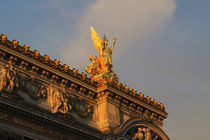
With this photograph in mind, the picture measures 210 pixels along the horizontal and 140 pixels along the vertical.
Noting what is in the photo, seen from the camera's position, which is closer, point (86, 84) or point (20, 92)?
point (20, 92)

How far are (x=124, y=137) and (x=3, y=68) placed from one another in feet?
35.0

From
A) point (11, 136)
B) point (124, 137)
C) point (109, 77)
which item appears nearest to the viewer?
point (11, 136)

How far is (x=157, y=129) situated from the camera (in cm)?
3509

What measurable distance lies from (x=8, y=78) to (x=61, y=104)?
14.9 feet

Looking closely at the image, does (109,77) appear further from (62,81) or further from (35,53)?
(35,53)

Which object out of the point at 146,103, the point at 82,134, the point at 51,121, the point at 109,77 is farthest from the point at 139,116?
the point at 51,121

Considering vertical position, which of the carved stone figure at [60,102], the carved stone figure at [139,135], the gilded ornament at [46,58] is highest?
the gilded ornament at [46,58]

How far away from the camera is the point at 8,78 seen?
986 inches

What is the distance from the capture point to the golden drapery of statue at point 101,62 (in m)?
34.4

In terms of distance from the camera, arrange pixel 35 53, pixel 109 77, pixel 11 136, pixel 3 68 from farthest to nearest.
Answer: pixel 109 77, pixel 35 53, pixel 3 68, pixel 11 136

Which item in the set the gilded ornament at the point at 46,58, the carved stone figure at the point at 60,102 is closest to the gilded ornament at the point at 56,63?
the gilded ornament at the point at 46,58

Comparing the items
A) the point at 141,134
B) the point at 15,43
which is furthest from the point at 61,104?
the point at 141,134

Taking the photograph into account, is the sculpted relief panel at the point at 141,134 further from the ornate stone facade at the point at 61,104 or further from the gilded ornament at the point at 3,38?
the gilded ornament at the point at 3,38

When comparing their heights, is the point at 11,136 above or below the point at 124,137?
below
